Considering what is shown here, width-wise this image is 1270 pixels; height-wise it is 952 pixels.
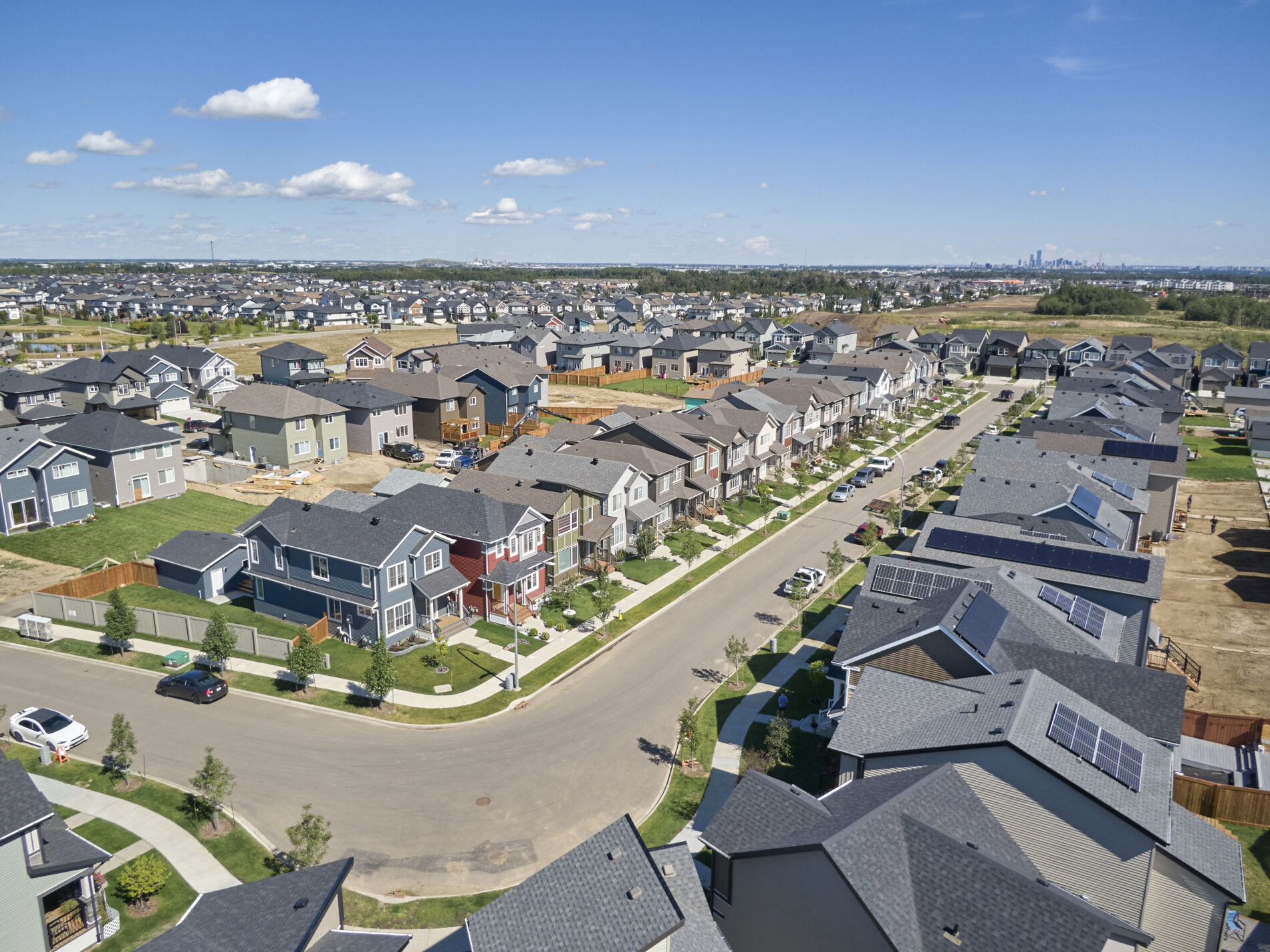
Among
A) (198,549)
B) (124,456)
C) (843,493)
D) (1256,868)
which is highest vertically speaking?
(124,456)

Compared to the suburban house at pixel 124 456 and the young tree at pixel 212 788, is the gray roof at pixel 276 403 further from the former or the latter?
the young tree at pixel 212 788

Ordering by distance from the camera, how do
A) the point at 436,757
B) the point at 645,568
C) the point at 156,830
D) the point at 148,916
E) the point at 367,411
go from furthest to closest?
the point at 367,411 → the point at 645,568 → the point at 436,757 → the point at 156,830 → the point at 148,916

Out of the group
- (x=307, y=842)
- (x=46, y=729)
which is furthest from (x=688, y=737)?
(x=46, y=729)

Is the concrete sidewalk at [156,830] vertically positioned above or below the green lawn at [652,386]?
below

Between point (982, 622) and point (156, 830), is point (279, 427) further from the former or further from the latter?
point (982, 622)

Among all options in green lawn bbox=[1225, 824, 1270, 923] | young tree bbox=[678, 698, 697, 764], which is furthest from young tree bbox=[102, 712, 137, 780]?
green lawn bbox=[1225, 824, 1270, 923]

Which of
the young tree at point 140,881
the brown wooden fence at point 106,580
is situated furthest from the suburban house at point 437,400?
the young tree at point 140,881

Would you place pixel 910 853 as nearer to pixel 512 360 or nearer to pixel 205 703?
pixel 205 703
